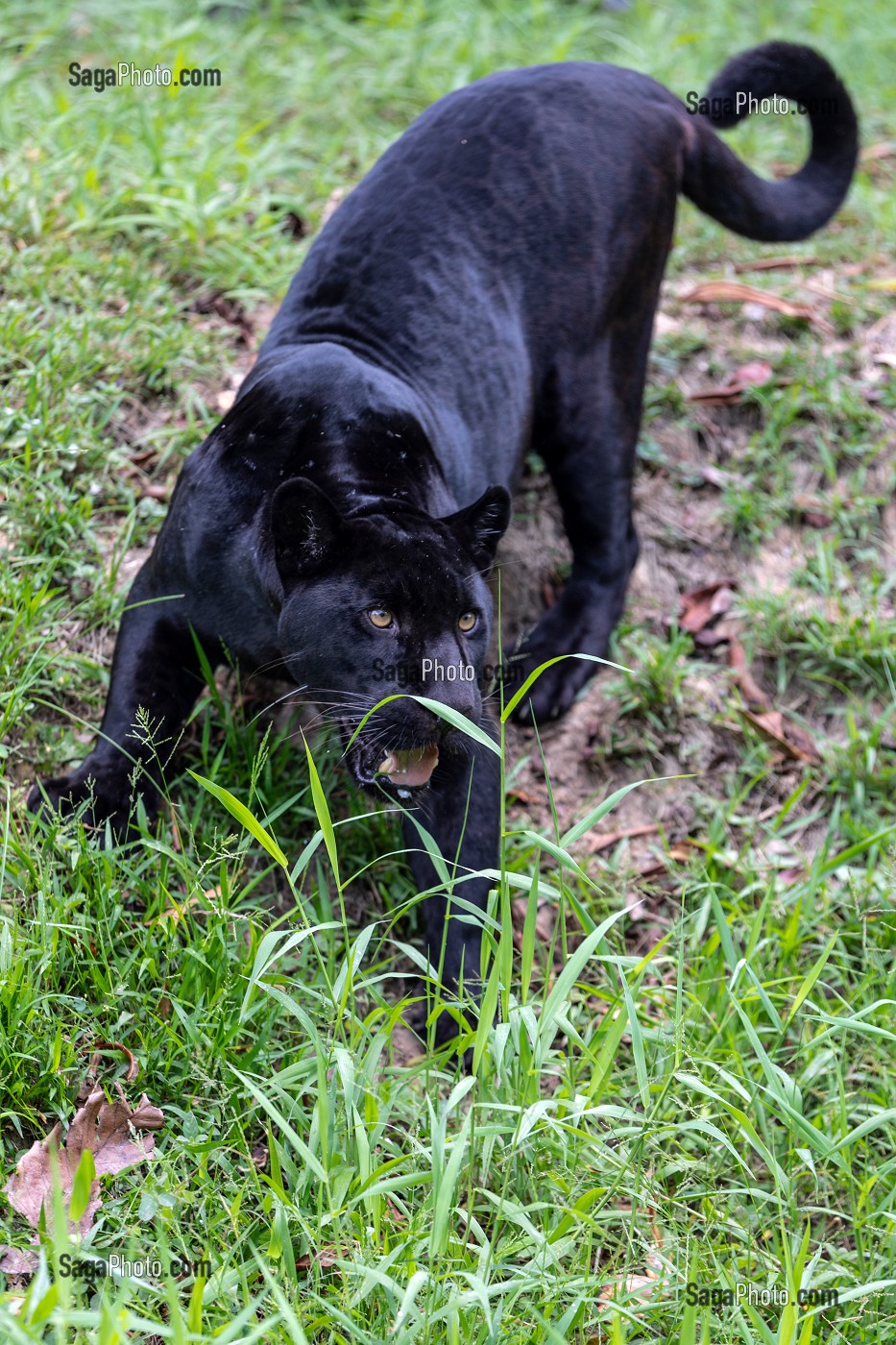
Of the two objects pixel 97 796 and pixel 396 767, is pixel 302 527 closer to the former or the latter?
pixel 396 767

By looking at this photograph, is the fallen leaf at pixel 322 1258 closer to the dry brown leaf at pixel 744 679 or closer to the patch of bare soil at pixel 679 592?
the patch of bare soil at pixel 679 592

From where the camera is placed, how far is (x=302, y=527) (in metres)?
2.39

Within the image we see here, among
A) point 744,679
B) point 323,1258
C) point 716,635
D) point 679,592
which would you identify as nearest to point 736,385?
point 679,592

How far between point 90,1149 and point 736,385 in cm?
317

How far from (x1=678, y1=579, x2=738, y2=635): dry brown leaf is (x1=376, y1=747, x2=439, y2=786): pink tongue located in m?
1.48

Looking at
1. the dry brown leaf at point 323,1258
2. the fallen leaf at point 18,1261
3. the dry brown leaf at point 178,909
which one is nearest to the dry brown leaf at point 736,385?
the dry brown leaf at point 178,909

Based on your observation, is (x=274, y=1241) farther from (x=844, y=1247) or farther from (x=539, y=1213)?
(x=844, y=1247)

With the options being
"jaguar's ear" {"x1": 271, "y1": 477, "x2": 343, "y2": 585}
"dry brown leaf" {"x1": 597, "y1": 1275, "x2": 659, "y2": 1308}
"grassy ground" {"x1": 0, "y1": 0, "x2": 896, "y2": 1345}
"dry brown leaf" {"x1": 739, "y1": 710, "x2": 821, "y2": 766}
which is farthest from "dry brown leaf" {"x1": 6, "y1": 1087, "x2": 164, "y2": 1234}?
"dry brown leaf" {"x1": 739, "y1": 710, "x2": 821, "y2": 766}

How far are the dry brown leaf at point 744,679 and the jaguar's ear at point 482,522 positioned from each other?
4.16ft

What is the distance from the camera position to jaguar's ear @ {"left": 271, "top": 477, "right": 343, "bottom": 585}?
2.33 metres

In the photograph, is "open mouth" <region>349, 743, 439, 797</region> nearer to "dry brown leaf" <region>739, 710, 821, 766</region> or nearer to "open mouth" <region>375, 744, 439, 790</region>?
"open mouth" <region>375, 744, 439, 790</region>

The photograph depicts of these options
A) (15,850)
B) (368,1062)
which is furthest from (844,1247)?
(15,850)

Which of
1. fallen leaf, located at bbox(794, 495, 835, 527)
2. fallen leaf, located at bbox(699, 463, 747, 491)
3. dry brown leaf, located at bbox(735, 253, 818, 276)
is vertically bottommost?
fallen leaf, located at bbox(794, 495, 835, 527)

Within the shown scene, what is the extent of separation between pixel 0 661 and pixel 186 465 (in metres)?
0.58
